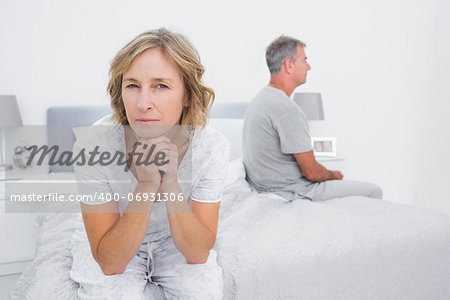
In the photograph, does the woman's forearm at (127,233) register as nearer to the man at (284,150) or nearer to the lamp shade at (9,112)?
the man at (284,150)

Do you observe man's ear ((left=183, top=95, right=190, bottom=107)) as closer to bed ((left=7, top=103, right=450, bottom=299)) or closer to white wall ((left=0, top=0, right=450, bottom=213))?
bed ((left=7, top=103, right=450, bottom=299))

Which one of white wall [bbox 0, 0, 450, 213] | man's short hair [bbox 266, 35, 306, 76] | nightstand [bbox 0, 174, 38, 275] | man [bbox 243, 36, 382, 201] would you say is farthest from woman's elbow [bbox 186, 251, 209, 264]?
white wall [bbox 0, 0, 450, 213]

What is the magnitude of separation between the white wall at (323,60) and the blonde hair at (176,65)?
5.17ft

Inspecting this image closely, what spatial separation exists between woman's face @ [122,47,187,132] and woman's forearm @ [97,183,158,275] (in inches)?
7.3

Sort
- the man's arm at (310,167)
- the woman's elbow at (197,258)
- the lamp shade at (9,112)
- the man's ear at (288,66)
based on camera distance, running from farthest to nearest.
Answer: the lamp shade at (9,112)
the man's ear at (288,66)
the man's arm at (310,167)
the woman's elbow at (197,258)

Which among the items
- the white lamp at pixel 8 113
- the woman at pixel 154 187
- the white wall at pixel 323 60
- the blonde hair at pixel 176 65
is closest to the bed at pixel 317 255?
the woman at pixel 154 187

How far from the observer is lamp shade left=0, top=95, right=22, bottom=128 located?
2.16m

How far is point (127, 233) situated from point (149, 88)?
1.22 ft

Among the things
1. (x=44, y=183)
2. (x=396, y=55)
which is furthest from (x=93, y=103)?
(x=396, y=55)

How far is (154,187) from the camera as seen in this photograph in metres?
0.93

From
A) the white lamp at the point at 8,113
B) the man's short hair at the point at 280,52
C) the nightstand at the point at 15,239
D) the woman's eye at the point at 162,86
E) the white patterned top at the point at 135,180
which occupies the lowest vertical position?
the nightstand at the point at 15,239

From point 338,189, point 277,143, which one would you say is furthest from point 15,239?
point 338,189

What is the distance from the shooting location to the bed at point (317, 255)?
112 centimetres

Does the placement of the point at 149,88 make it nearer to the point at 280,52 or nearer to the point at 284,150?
the point at 284,150
